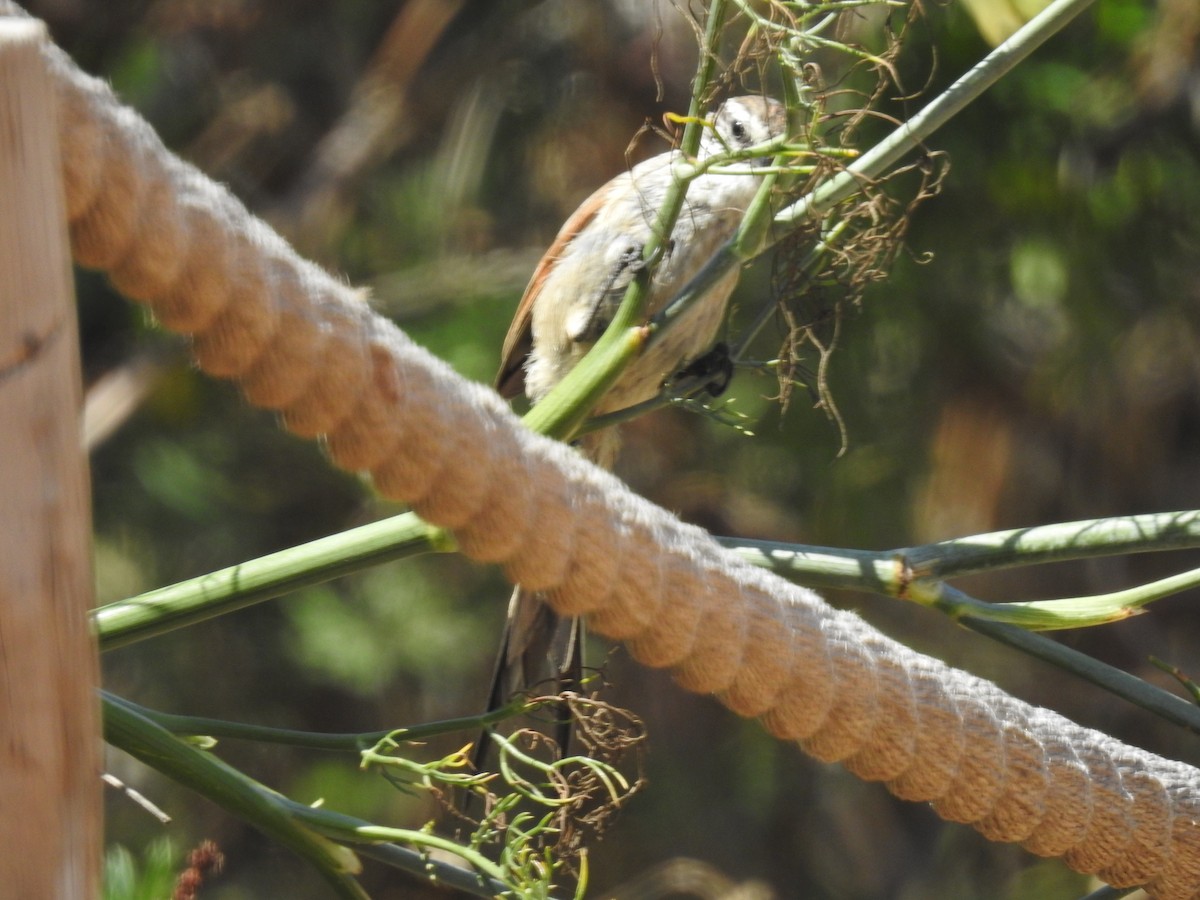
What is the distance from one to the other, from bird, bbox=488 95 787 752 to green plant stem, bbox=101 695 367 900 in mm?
735

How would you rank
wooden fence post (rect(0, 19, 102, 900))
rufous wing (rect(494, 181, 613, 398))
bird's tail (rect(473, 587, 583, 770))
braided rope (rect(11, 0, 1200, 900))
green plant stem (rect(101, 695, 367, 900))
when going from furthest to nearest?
rufous wing (rect(494, 181, 613, 398)) < bird's tail (rect(473, 587, 583, 770)) < green plant stem (rect(101, 695, 367, 900)) < braided rope (rect(11, 0, 1200, 900)) < wooden fence post (rect(0, 19, 102, 900))

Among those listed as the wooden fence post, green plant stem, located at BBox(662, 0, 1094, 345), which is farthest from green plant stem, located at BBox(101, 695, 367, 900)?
green plant stem, located at BBox(662, 0, 1094, 345)

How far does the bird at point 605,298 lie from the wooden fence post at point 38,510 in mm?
1218

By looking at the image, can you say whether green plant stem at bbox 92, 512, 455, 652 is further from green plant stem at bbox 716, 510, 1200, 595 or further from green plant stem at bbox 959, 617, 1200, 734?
green plant stem at bbox 959, 617, 1200, 734

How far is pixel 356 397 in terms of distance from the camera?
2.91 feet

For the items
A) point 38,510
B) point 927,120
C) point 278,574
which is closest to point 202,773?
point 278,574

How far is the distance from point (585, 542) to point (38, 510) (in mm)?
429

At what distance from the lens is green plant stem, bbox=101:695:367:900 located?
1.16 metres

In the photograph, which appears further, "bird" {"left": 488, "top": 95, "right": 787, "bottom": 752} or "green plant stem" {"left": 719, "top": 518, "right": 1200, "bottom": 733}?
"bird" {"left": 488, "top": 95, "right": 787, "bottom": 752}

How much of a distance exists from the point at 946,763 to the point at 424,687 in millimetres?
2735

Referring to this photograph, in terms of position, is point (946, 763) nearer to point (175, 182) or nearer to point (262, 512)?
point (175, 182)

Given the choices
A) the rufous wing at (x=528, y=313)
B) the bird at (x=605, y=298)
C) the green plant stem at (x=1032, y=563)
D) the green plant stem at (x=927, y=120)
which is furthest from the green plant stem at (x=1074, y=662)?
the rufous wing at (x=528, y=313)

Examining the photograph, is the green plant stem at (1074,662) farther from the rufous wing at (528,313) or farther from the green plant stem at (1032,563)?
the rufous wing at (528,313)

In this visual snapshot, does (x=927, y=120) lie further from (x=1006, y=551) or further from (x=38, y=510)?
(x=38, y=510)
